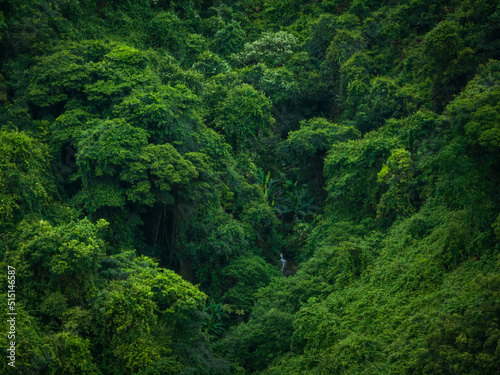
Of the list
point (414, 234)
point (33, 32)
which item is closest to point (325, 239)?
point (414, 234)

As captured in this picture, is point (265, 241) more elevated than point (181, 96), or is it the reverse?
point (181, 96)

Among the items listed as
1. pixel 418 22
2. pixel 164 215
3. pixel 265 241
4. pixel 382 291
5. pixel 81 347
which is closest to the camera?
pixel 81 347

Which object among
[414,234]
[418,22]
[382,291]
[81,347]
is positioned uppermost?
[418,22]

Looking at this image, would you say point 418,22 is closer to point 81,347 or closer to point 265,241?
point 265,241

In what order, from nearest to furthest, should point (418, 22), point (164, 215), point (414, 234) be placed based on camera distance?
point (414, 234)
point (164, 215)
point (418, 22)

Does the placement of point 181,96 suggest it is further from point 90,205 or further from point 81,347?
point 81,347

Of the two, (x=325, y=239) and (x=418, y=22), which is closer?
(x=325, y=239)
